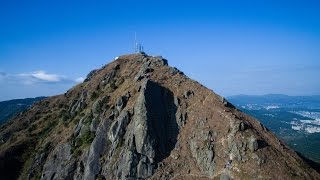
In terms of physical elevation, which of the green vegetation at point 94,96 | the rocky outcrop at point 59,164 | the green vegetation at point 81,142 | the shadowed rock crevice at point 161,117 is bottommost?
the rocky outcrop at point 59,164

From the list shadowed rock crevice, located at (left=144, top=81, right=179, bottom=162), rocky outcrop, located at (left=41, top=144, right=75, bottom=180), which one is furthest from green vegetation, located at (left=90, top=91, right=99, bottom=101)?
shadowed rock crevice, located at (left=144, top=81, right=179, bottom=162)

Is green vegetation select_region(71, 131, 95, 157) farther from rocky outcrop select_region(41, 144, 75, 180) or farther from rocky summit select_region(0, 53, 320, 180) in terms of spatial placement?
rocky outcrop select_region(41, 144, 75, 180)

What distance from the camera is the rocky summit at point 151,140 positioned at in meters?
62.1

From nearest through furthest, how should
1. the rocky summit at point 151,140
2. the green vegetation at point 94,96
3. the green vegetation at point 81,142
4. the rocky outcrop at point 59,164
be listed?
1. the rocky summit at point 151,140
2. the rocky outcrop at point 59,164
3. the green vegetation at point 81,142
4. the green vegetation at point 94,96

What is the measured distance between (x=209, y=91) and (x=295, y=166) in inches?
971

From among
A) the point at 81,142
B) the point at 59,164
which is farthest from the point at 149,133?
the point at 59,164

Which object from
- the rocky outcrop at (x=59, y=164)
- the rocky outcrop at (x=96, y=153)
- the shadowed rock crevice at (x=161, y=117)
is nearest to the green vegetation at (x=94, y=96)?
the rocky outcrop at (x=59, y=164)

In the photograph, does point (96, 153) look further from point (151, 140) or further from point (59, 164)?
point (151, 140)

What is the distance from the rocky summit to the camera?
204 feet

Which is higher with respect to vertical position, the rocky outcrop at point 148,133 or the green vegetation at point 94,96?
the green vegetation at point 94,96

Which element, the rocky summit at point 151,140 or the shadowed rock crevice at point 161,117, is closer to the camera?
the rocky summit at point 151,140

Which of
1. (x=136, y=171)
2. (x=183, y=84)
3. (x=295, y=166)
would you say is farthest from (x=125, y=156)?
(x=295, y=166)

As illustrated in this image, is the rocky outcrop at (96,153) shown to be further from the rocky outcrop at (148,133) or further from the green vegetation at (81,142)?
the green vegetation at (81,142)

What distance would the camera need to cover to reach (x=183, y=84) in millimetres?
81438
